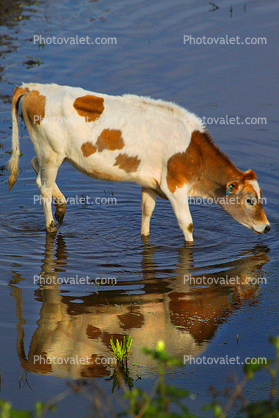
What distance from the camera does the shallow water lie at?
4.62m

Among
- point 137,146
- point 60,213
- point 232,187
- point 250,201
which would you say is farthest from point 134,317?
point 60,213

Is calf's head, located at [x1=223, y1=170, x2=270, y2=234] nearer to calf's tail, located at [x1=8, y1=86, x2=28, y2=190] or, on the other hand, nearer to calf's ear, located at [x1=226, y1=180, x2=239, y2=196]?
calf's ear, located at [x1=226, y1=180, x2=239, y2=196]

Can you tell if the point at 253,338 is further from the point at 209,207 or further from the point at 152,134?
the point at 209,207

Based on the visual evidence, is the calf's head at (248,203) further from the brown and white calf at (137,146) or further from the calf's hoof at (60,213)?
the calf's hoof at (60,213)

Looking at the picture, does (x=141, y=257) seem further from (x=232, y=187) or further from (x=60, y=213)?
(x=60, y=213)

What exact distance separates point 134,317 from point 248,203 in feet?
9.11

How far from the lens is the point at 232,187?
721 centimetres

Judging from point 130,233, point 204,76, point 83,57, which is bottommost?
point 130,233

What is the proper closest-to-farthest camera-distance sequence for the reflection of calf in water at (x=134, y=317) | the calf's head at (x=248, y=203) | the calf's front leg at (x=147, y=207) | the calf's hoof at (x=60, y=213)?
the reflection of calf in water at (x=134, y=317) < the calf's head at (x=248, y=203) < the calf's front leg at (x=147, y=207) < the calf's hoof at (x=60, y=213)

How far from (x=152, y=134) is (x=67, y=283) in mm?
2204

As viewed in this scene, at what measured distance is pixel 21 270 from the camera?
649 cm

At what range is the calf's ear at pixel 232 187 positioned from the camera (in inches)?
276

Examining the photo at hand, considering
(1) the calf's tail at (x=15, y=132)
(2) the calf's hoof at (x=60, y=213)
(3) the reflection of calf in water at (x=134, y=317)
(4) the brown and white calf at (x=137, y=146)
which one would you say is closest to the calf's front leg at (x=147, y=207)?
(4) the brown and white calf at (x=137, y=146)

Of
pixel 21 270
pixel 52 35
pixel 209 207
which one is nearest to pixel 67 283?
pixel 21 270
